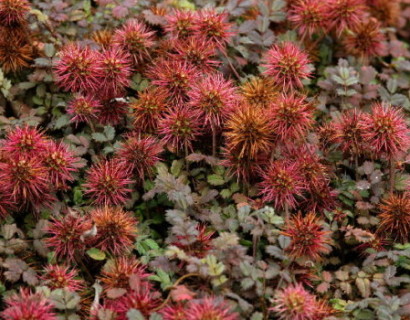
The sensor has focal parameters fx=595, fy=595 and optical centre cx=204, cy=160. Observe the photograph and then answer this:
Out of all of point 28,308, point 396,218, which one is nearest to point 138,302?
point 28,308

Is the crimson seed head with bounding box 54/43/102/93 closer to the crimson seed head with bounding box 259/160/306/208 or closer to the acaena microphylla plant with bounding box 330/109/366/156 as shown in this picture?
the crimson seed head with bounding box 259/160/306/208

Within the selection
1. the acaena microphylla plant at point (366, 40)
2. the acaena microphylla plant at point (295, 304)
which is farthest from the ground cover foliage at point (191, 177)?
the acaena microphylla plant at point (366, 40)

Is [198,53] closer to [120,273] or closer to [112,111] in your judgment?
[112,111]

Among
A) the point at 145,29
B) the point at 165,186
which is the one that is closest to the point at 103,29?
the point at 145,29

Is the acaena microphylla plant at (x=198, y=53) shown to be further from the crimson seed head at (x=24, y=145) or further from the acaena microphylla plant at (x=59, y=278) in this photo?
the acaena microphylla plant at (x=59, y=278)

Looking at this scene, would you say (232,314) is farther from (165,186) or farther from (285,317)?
(165,186)

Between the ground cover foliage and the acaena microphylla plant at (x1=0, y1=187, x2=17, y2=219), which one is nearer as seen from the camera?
the ground cover foliage

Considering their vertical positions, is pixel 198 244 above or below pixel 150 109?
below

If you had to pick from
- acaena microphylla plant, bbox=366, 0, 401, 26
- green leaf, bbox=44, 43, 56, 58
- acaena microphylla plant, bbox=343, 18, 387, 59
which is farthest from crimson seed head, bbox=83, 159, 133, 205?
acaena microphylla plant, bbox=366, 0, 401, 26
